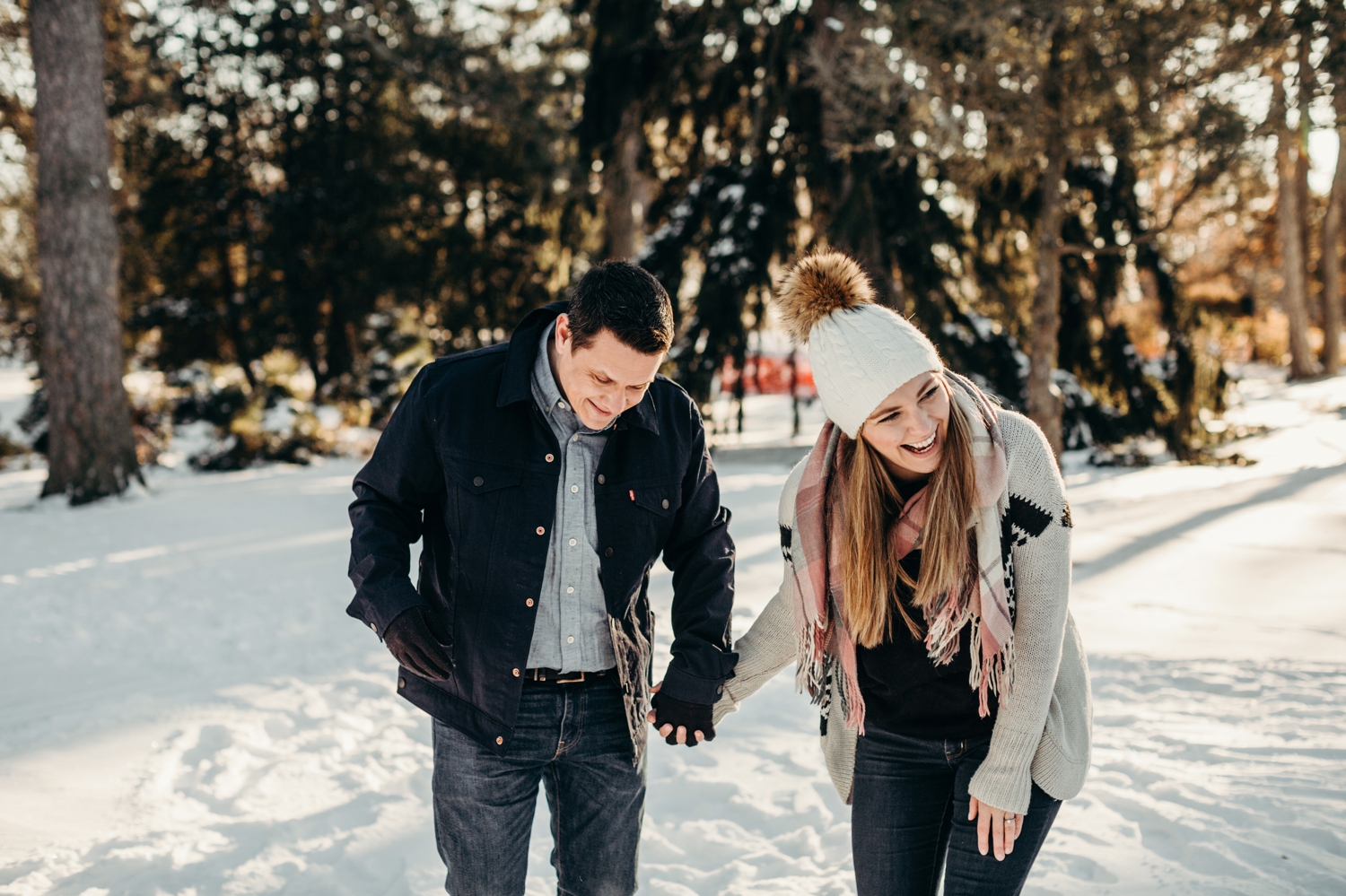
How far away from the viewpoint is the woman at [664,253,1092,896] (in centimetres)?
195

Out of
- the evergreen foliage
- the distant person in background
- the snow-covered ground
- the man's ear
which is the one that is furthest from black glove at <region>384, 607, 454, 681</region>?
the evergreen foliage

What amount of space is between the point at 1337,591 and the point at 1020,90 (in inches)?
199

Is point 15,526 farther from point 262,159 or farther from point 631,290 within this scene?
point 262,159

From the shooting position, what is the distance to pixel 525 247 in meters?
19.3

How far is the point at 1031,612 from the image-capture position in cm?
198

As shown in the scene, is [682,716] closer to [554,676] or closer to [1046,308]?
[554,676]

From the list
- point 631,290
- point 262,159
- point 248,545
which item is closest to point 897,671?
point 631,290

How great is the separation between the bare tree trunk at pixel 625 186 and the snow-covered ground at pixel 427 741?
5.56m

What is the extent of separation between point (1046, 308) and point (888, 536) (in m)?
8.33

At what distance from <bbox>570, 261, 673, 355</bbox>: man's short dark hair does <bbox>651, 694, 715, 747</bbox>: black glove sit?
82 cm

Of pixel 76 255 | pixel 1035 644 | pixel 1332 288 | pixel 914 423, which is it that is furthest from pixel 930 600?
pixel 1332 288

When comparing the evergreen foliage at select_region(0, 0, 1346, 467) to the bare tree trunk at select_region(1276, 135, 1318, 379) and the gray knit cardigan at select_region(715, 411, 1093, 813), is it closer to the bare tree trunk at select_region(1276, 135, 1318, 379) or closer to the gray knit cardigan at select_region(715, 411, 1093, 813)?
the bare tree trunk at select_region(1276, 135, 1318, 379)

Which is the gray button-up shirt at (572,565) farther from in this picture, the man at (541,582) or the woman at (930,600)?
the woman at (930,600)

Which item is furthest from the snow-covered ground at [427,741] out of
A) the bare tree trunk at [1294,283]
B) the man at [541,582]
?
the bare tree trunk at [1294,283]
